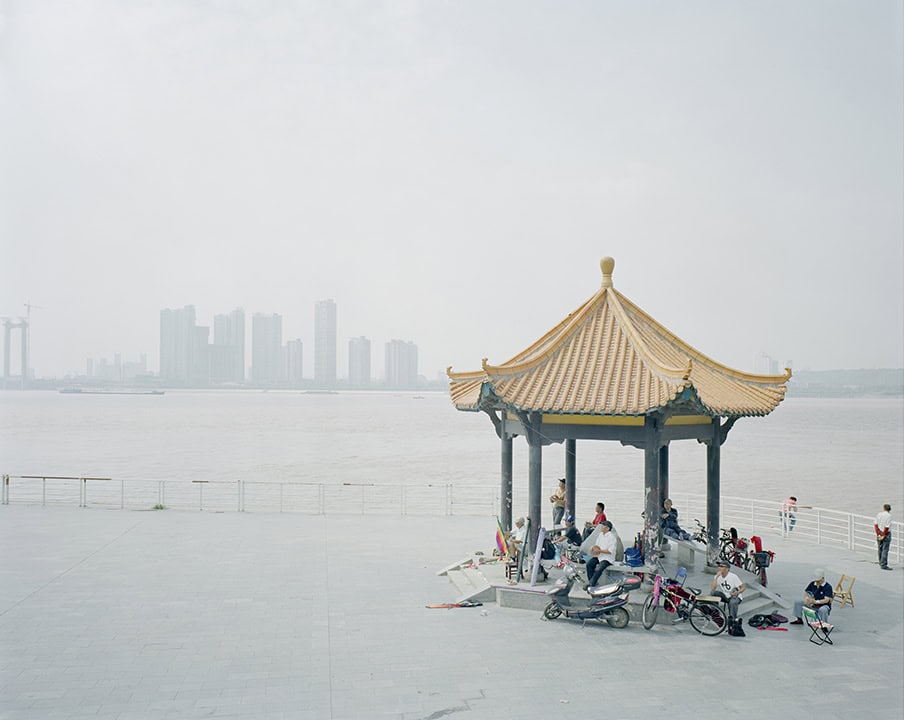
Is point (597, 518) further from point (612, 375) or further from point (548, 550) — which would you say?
point (612, 375)

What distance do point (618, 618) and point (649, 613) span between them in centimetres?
49

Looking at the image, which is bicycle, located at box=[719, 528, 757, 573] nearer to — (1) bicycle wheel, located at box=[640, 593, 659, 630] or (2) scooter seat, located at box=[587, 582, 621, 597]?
(1) bicycle wheel, located at box=[640, 593, 659, 630]

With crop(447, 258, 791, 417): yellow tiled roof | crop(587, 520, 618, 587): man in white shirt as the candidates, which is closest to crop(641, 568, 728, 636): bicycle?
crop(587, 520, 618, 587): man in white shirt

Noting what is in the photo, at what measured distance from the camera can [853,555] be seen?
1864cm

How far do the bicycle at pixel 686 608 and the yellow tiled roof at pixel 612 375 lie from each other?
2936 mm

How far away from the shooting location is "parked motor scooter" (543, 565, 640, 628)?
12.6 metres

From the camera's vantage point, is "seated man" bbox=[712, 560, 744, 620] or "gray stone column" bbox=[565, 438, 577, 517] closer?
"seated man" bbox=[712, 560, 744, 620]

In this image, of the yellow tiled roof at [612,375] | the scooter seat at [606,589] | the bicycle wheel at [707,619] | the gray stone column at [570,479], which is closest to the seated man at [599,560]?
the scooter seat at [606,589]

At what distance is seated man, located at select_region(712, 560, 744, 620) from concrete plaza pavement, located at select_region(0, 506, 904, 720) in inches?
17.9

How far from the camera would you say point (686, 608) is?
12.9m

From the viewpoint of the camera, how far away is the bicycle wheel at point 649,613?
1255 cm

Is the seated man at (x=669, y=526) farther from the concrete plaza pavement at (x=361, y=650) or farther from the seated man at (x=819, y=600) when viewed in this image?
the seated man at (x=819, y=600)


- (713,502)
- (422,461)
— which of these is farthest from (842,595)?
(422,461)

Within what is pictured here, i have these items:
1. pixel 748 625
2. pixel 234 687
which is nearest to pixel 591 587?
pixel 748 625
